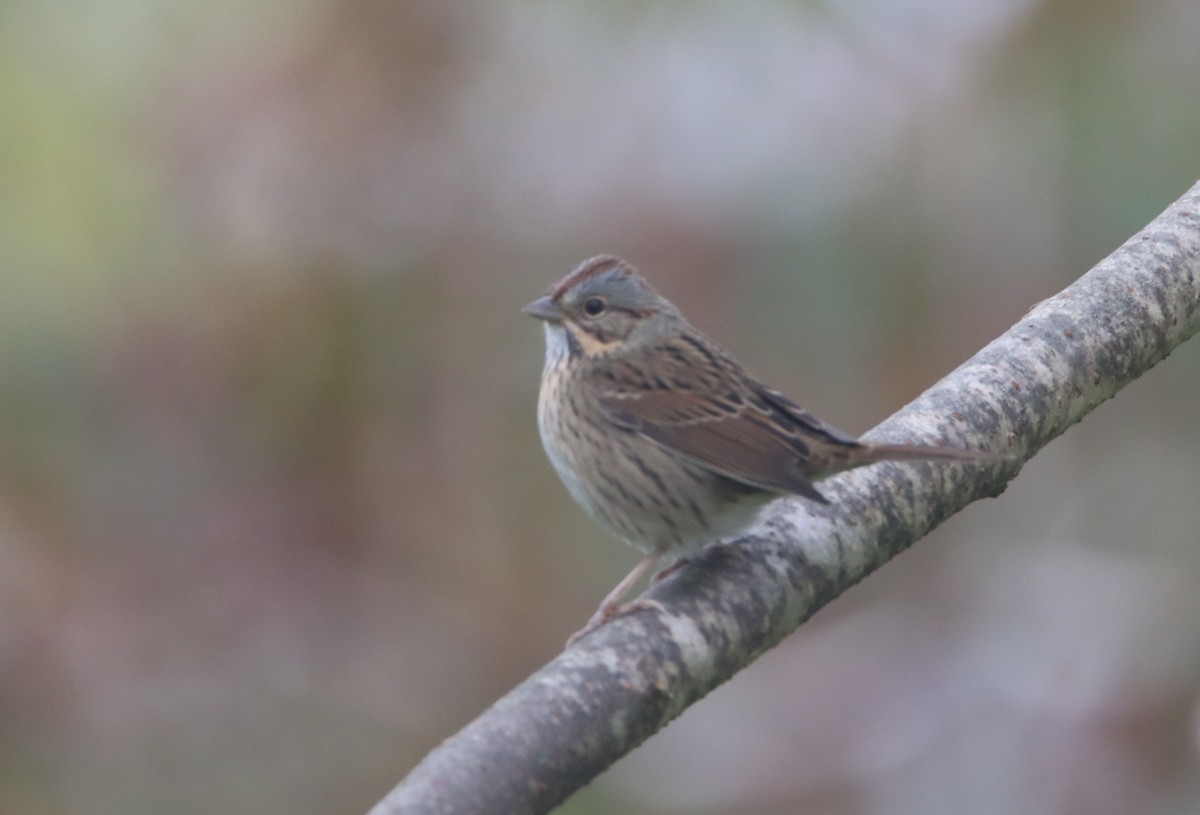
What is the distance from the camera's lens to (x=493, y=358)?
283 inches

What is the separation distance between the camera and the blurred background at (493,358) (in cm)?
634

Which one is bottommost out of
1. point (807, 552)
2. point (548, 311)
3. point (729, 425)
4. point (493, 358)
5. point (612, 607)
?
point (807, 552)

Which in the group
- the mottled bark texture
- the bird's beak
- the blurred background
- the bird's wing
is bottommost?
the mottled bark texture

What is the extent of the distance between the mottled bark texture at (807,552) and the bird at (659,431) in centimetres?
12

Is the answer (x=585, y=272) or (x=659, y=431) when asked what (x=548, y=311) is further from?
(x=659, y=431)

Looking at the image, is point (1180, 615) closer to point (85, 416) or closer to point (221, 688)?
point (221, 688)

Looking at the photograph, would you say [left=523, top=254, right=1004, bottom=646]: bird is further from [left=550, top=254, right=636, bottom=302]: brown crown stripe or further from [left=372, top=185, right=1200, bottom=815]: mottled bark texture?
[left=372, top=185, right=1200, bottom=815]: mottled bark texture

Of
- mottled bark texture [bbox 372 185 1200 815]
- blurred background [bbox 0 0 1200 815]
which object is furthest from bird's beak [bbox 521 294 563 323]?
blurred background [bbox 0 0 1200 815]

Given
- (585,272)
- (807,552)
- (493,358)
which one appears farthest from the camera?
(493,358)

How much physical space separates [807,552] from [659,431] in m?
0.68

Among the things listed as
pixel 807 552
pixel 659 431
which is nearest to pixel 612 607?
pixel 807 552

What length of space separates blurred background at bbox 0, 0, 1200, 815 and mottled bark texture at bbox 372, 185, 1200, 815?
9.15ft

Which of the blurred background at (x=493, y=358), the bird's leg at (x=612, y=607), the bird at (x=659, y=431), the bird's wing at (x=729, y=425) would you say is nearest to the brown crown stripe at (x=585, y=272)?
the bird at (x=659, y=431)

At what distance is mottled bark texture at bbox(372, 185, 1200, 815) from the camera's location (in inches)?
93.5
